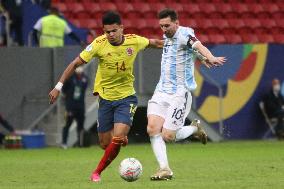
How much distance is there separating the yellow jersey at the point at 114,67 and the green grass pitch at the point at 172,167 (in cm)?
111

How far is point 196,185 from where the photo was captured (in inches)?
423

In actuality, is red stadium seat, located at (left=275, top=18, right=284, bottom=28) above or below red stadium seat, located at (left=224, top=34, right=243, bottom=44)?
above

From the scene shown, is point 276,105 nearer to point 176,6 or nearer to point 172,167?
point 176,6

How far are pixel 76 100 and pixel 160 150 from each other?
9672mm

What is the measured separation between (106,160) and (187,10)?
15.5m

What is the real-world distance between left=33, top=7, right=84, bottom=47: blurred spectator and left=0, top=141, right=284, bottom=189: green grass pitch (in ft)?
9.23

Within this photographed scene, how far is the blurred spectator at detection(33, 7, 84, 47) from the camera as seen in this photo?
21609mm

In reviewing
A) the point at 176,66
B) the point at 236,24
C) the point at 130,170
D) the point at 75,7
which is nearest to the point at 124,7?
the point at 75,7

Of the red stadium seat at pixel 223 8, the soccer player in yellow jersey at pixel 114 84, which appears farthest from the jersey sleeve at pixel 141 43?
the red stadium seat at pixel 223 8

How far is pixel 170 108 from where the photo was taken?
39.6 ft

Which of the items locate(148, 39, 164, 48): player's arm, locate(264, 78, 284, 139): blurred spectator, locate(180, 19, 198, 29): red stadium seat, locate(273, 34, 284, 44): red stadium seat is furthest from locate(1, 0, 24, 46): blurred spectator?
locate(148, 39, 164, 48): player's arm

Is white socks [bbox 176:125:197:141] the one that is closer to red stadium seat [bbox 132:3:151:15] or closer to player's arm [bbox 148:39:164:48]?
player's arm [bbox 148:39:164:48]

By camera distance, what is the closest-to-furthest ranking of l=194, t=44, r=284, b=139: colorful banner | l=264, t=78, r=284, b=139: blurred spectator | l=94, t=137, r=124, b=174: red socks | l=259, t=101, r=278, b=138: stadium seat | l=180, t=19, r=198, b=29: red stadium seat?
l=94, t=137, r=124, b=174: red socks < l=194, t=44, r=284, b=139: colorful banner < l=264, t=78, r=284, b=139: blurred spectator < l=259, t=101, r=278, b=138: stadium seat < l=180, t=19, r=198, b=29: red stadium seat

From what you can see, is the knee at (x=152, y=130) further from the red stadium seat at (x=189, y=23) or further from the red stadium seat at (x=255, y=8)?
the red stadium seat at (x=255, y=8)
